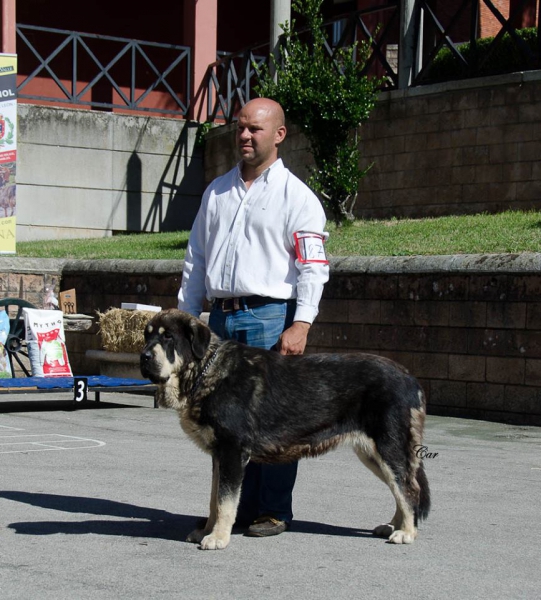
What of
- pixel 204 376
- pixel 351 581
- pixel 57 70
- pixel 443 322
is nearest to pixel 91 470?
pixel 204 376

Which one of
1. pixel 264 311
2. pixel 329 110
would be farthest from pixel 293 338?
pixel 329 110

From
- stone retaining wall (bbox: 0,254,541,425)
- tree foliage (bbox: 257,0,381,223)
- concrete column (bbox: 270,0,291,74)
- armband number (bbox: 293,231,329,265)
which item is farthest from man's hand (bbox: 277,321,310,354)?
concrete column (bbox: 270,0,291,74)

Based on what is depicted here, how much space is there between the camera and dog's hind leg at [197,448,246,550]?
16.8 ft

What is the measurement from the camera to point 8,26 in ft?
67.8

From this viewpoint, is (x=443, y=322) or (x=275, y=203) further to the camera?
(x=443, y=322)

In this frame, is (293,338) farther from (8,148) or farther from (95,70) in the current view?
(95,70)

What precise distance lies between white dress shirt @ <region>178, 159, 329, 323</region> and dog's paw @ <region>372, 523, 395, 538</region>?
1133 millimetres

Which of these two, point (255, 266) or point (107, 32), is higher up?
point (107, 32)

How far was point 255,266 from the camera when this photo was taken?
18.5 feet

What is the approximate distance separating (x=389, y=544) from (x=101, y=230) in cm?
1673

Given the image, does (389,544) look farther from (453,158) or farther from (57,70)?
(57,70)

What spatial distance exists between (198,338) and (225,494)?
76 centimetres

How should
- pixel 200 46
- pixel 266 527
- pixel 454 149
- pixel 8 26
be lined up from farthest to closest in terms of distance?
pixel 200 46 < pixel 8 26 < pixel 454 149 < pixel 266 527

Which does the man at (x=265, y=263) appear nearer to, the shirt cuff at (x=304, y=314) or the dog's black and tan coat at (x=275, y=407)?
the shirt cuff at (x=304, y=314)
